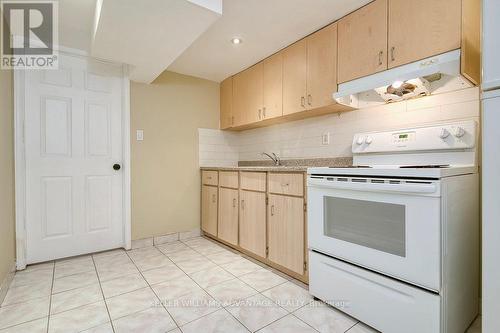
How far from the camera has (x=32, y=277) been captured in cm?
210

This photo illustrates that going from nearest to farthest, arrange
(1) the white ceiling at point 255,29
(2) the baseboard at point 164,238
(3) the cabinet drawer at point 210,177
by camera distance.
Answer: (1) the white ceiling at point 255,29, (2) the baseboard at point 164,238, (3) the cabinet drawer at point 210,177

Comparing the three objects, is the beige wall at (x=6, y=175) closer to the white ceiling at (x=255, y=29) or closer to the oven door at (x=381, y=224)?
the white ceiling at (x=255, y=29)

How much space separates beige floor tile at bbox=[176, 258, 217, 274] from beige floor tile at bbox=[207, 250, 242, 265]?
0.22 feet

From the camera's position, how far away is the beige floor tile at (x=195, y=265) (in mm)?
2248

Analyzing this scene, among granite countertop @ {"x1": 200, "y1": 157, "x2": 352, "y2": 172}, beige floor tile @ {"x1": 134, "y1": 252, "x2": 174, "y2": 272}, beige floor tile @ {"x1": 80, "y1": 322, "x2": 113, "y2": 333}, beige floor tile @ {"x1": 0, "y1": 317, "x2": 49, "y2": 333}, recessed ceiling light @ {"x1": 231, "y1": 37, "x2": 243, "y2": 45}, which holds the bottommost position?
beige floor tile @ {"x1": 134, "y1": 252, "x2": 174, "y2": 272}

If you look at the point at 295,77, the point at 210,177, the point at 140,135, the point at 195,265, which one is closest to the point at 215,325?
the point at 195,265

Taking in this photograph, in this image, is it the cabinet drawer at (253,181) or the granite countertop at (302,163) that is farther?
the cabinet drawer at (253,181)

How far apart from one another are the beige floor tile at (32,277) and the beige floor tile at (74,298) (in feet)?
1.20

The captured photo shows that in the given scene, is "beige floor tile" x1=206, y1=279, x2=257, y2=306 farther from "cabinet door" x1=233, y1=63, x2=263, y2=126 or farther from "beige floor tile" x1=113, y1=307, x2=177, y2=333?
Answer: "cabinet door" x1=233, y1=63, x2=263, y2=126

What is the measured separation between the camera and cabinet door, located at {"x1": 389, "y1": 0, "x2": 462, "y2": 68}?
4.79 ft

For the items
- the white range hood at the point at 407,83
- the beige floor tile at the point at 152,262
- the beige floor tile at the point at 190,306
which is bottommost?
the beige floor tile at the point at 152,262

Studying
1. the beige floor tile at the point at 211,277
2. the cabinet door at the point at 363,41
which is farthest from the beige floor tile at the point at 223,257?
the cabinet door at the point at 363,41

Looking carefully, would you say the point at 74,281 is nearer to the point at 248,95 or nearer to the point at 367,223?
the point at 367,223

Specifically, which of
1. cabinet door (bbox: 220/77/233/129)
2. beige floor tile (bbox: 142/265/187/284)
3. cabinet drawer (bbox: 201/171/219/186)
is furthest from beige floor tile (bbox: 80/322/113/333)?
cabinet door (bbox: 220/77/233/129)
